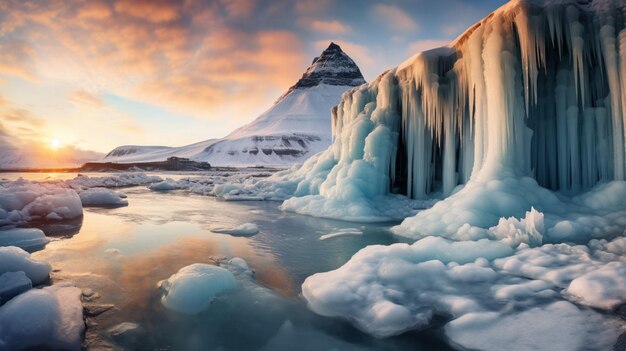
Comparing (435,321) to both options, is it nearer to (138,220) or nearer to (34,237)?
(34,237)

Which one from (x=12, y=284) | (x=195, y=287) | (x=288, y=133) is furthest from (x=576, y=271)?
(x=288, y=133)

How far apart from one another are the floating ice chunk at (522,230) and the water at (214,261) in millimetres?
2332

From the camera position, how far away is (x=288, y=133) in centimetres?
13062

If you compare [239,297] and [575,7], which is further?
[575,7]

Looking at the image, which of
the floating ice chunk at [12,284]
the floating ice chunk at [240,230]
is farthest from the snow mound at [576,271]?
the floating ice chunk at [12,284]

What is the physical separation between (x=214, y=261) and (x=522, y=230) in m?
5.99

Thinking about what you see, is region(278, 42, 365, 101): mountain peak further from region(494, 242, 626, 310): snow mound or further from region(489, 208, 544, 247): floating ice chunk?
region(494, 242, 626, 310): snow mound

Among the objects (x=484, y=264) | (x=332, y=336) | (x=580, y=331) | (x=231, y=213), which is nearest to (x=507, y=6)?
(x=484, y=264)

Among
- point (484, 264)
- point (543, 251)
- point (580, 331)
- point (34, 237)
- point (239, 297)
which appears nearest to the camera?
point (580, 331)

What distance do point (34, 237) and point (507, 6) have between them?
A: 43.0ft

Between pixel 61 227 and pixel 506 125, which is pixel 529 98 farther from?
pixel 61 227

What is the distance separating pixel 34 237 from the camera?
274 inches

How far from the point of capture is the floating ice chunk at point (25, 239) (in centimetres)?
660

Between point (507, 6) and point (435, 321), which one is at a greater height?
point (507, 6)
